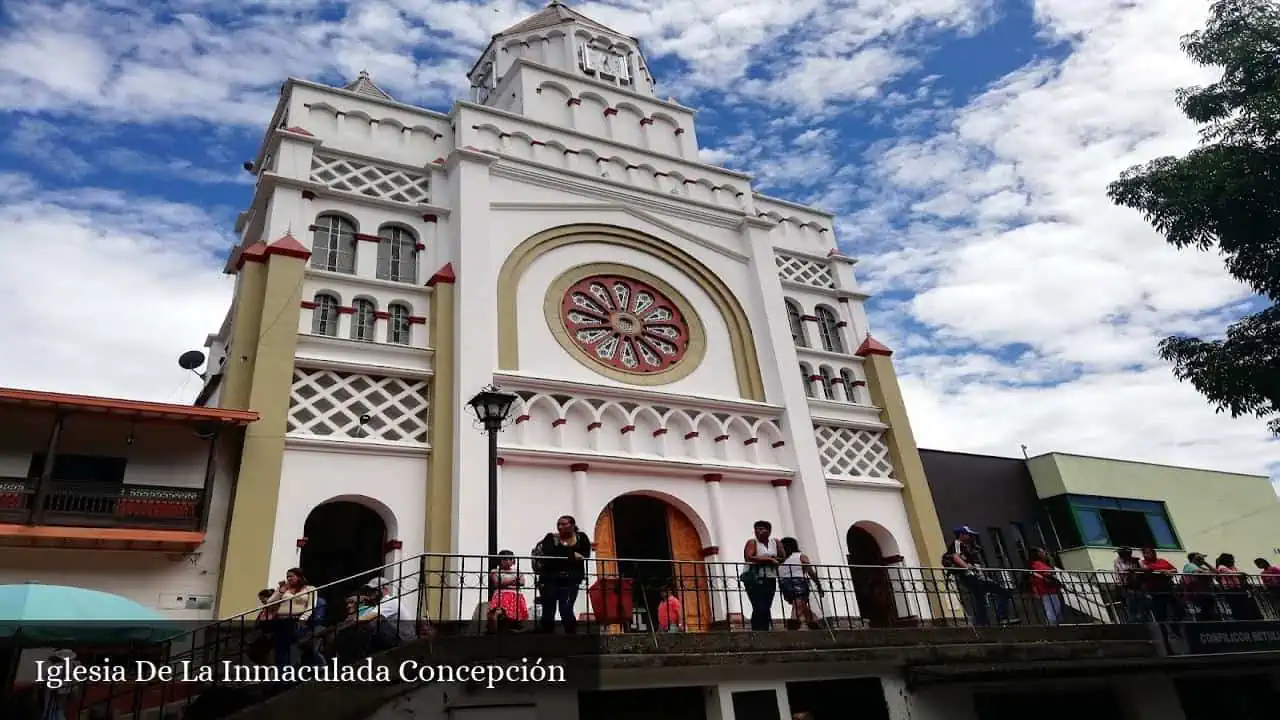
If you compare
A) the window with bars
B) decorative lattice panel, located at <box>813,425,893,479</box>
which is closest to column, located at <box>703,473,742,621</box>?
decorative lattice panel, located at <box>813,425,893,479</box>

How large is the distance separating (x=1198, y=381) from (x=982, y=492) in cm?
540

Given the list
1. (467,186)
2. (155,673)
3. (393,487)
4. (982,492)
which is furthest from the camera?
(982,492)

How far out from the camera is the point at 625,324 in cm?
1603

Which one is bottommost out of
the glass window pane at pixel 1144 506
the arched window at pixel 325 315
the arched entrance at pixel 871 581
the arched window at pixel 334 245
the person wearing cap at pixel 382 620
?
the person wearing cap at pixel 382 620

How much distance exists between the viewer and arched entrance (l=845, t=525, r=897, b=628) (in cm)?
1523

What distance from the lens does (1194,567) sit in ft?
42.2

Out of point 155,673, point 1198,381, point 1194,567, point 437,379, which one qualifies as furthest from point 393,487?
point 1198,381

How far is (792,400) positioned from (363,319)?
8432 millimetres

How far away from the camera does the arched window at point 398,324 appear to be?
543 inches

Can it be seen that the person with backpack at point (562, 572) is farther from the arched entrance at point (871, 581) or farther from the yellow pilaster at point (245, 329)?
the arched entrance at point (871, 581)

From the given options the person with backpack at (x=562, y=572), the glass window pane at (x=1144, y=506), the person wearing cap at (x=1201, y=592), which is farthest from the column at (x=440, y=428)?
the glass window pane at (x=1144, y=506)

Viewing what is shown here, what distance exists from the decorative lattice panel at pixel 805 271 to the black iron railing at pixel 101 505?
1340cm

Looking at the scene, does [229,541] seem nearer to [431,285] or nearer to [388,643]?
[388,643]

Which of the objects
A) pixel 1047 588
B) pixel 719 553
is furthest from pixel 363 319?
pixel 1047 588
